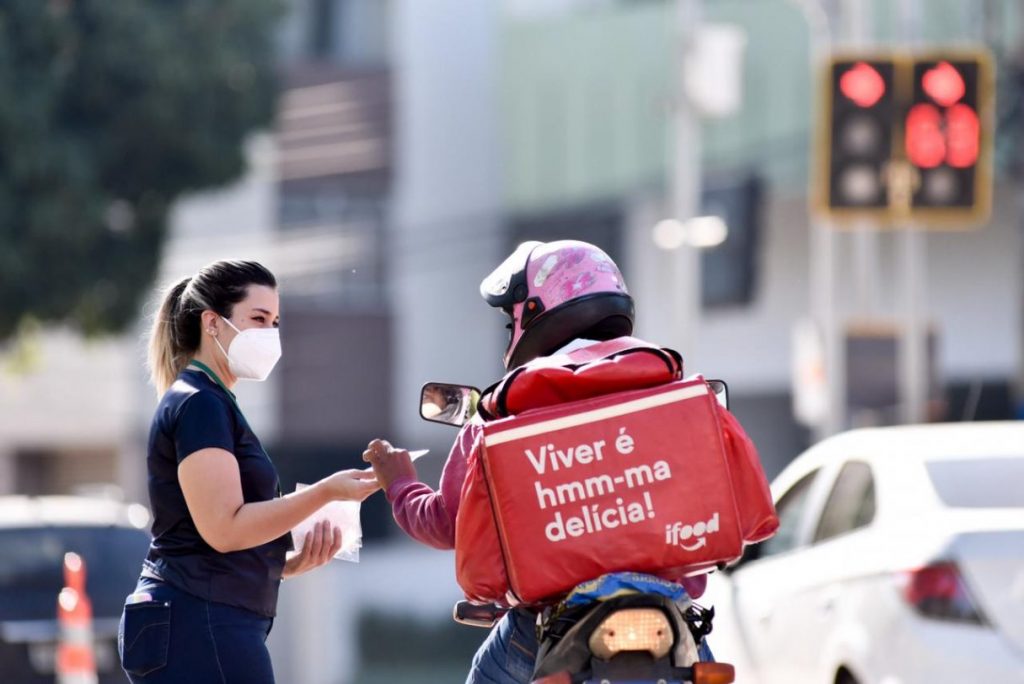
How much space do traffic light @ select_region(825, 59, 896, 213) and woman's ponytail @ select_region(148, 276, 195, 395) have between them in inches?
331

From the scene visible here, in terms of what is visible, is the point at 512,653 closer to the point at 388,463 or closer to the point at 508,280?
the point at 388,463

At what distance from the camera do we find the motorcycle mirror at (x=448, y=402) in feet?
15.3

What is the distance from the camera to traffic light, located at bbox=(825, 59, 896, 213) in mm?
12555

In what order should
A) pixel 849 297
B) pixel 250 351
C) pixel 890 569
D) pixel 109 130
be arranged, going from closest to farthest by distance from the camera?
pixel 250 351
pixel 890 569
pixel 109 130
pixel 849 297

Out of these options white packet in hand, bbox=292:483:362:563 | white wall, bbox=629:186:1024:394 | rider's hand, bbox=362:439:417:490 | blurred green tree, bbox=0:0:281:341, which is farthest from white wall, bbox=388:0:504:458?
rider's hand, bbox=362:439:417:490

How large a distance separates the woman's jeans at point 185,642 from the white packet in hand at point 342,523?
394mm

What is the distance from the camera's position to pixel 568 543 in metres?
4.14

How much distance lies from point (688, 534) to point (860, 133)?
882 centimetres

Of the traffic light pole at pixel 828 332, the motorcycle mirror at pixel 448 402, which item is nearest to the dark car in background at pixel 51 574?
the traffic light pole at pixel 828 332

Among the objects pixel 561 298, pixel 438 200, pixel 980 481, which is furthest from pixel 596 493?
pixel 438 200

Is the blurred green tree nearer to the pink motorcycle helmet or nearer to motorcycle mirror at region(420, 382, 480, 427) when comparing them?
motorcycle mirror at region(420, 382, 480, 427)

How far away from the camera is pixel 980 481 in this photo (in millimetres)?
6871

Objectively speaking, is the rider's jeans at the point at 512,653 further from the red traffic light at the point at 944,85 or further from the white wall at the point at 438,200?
the white wall at the point at 438,200

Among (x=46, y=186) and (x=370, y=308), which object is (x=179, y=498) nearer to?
(x=46, y=186)
